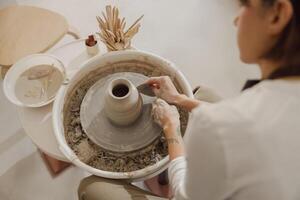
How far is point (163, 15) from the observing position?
268 cm

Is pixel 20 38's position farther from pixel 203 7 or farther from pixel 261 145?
pixel 261 145

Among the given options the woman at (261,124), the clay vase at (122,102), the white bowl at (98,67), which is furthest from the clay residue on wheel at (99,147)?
the woman at (261,124)

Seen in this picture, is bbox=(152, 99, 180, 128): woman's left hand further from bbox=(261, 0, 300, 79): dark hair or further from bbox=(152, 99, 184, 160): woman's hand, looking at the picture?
bbox=(261, 0, 300, 79): dark hair

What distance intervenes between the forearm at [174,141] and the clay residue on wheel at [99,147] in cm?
17

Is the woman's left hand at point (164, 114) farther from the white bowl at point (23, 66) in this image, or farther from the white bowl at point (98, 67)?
the white bowl at point (23, 66)

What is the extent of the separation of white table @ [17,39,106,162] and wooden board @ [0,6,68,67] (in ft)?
0.64

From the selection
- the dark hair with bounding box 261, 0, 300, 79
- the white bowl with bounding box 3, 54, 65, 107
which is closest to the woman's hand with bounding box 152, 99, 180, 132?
the white bowl with bounding box 3, 54, 65, 107

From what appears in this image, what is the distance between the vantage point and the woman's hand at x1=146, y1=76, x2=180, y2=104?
1501 millimetres

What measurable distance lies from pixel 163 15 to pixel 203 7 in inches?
12.5

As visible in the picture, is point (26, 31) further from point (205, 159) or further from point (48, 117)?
point (205, 159)

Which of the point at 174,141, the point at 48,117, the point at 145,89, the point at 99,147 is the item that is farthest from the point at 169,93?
the point at 48,117

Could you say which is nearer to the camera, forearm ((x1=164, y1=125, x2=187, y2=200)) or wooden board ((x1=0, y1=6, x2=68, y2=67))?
forearm ((x1=164, y1=125, x2=187, y2=200))

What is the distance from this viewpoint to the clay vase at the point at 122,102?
1.41 metres

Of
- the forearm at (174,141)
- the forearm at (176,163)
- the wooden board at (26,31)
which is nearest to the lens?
the forearm at (176,163)
